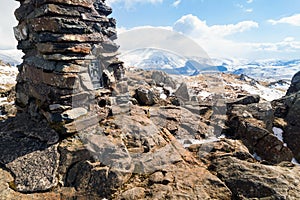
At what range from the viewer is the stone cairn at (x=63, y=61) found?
30.3 feet

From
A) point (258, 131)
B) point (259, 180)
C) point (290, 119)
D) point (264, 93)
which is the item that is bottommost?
point (264, 93)

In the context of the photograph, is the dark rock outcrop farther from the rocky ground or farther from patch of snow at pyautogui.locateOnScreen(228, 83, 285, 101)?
patch of snow at pyautogui.locateOnScreen(228, 83, 285, 101)

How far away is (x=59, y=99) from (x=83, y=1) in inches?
180

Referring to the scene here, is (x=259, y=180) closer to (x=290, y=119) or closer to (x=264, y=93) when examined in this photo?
(x=290, y=119)

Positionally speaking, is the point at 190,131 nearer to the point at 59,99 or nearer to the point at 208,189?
the point at 208,189

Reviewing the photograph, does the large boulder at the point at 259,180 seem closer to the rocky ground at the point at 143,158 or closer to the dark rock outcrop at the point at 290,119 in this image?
the rocky ground at the point at 143,158

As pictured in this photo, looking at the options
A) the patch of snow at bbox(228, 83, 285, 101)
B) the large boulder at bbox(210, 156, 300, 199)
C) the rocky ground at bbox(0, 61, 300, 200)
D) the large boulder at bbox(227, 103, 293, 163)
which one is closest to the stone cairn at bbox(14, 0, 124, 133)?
the rocky ground at bbox(0, 61, 300, 200)

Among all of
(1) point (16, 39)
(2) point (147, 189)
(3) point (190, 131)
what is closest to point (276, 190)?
(2) point (147, 189)

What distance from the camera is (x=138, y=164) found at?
8117 millimetres

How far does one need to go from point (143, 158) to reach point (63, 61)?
5.29 meters

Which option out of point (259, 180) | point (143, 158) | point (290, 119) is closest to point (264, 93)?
point (290, 119)

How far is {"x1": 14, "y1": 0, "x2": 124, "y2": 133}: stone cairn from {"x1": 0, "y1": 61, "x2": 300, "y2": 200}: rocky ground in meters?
0.69

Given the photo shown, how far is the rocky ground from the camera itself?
713cm

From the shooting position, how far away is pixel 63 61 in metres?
9.40
